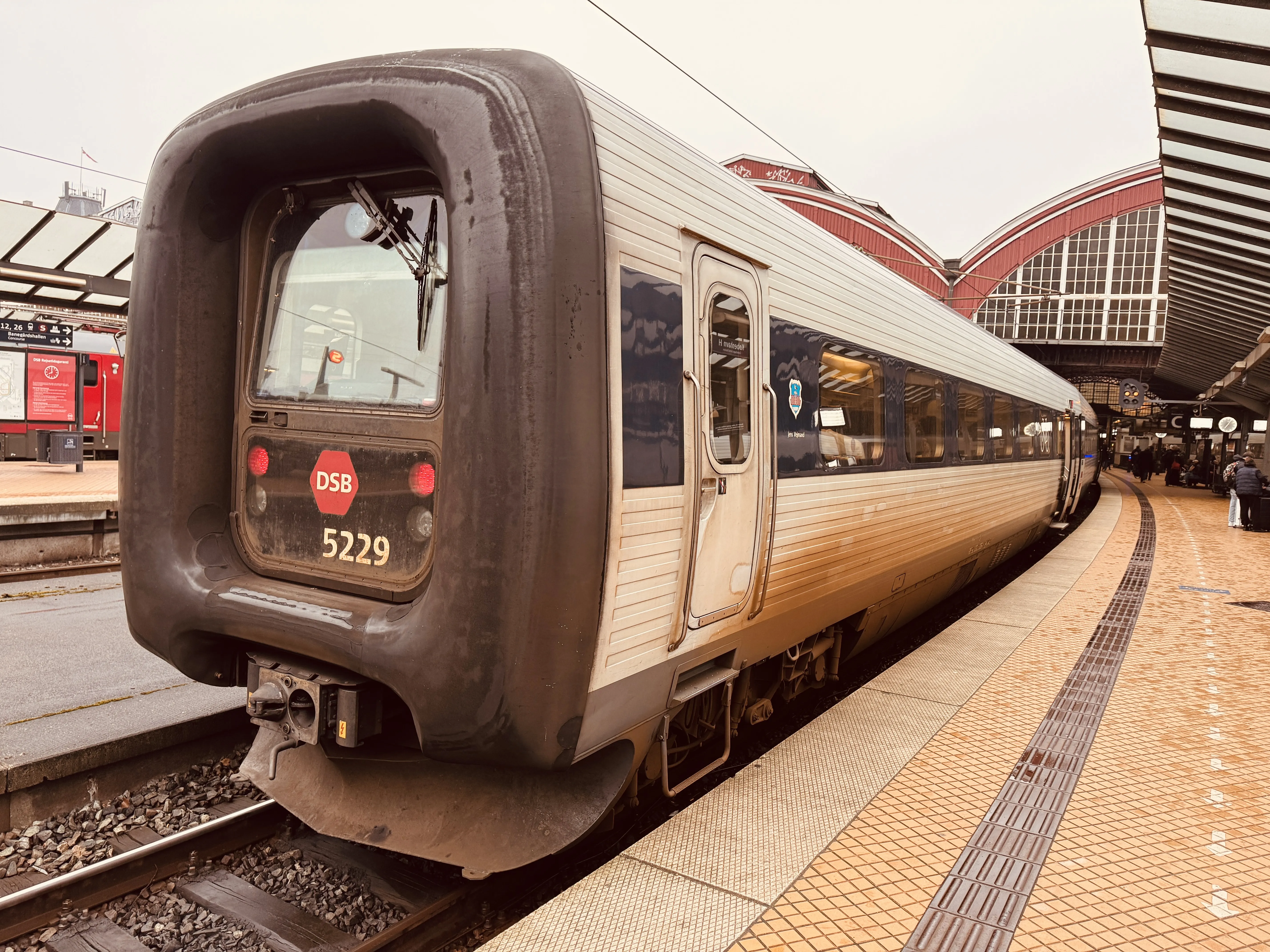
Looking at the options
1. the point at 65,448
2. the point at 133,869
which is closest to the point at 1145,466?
the point at 65,448

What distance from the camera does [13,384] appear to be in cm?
1861

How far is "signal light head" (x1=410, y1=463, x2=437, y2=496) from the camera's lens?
10.3 ft

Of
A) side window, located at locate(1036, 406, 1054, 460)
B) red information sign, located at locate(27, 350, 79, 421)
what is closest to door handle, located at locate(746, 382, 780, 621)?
side window, located at locate(1036, 406, 1054, 460)

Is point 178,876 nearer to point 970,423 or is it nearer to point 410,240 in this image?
point 410,240

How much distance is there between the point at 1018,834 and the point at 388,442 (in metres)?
2.88

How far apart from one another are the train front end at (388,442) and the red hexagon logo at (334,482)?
0.01m

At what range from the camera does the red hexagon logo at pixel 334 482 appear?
3.36 meters

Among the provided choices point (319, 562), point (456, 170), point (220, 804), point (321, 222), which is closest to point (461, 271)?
point (456, 170)

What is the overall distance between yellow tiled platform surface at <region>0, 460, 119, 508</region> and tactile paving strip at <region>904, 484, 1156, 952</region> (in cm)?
740

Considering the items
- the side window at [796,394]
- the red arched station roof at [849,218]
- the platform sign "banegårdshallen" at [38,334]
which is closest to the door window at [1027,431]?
the side window at [796,394]

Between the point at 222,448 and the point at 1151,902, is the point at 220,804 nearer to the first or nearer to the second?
the point at 222,448

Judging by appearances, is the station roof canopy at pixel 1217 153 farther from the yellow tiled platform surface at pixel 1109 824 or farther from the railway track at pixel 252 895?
the railway track at pixel 252 895

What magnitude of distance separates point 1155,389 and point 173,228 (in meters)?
48.4

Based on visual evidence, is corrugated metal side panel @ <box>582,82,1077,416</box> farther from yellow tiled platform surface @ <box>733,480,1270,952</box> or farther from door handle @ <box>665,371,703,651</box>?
yellow tiled platform surface @ <box>733,480,1270,952</box>
